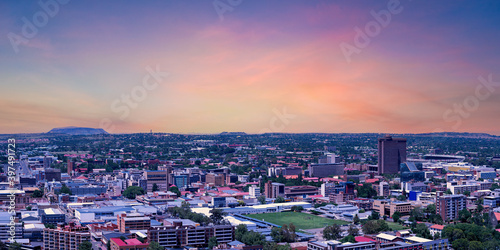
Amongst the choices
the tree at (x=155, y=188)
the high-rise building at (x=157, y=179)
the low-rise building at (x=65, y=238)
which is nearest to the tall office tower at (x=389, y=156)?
the high-rise building at (x=157, y=179)

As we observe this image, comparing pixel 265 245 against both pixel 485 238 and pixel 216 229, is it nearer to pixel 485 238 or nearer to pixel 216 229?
pixel 216 229

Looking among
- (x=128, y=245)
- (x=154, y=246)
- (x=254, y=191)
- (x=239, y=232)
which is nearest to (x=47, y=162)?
(x=254, y=191)

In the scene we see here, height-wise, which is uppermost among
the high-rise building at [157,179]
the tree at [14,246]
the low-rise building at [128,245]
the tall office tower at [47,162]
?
the tall office tower at [47,162]

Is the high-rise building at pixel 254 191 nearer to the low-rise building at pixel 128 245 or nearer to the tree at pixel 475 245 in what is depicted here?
the low-rise building at pixel 128 245

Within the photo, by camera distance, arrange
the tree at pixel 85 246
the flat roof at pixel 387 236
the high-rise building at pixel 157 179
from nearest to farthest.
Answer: the tree at pixel 85 246, the flat roof at pixel 387 236, the high-rise building at pixel 157 179

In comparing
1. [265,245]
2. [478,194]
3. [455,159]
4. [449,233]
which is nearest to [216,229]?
[265,245]

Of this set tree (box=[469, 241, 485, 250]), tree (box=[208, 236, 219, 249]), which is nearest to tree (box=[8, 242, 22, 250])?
tree (box=[208, 236, 219, 249])

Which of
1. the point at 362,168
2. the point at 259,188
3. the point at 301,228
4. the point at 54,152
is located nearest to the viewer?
the point at 301,228
